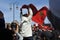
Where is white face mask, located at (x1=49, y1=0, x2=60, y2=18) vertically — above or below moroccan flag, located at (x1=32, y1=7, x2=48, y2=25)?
below

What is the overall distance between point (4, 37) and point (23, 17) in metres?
3.01

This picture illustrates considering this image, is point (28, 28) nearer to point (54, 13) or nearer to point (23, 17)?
point (23, 17)

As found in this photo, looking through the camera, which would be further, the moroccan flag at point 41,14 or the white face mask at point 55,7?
the moroccan flag at point 41,14

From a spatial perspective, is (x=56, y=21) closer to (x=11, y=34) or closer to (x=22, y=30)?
(x=11, y=34)

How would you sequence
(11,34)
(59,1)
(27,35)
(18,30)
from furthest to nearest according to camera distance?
(18,30), (27,35), (11,34), (59,1)

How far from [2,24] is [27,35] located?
3031mm

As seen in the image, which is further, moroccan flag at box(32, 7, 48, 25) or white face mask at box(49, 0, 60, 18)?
moroccan flag at box(32, 7, 48, 25)

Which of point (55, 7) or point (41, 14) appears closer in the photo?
point (55, 7)

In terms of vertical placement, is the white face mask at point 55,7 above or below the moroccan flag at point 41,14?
below

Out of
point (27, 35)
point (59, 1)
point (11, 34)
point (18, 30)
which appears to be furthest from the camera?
point (18, 30)

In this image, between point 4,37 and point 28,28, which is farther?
point 28,28

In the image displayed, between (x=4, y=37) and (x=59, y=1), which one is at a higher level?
(x=59, y=1)

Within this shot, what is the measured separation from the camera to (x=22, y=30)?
4.97m

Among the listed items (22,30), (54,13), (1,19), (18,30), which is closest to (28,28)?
(22,30)
